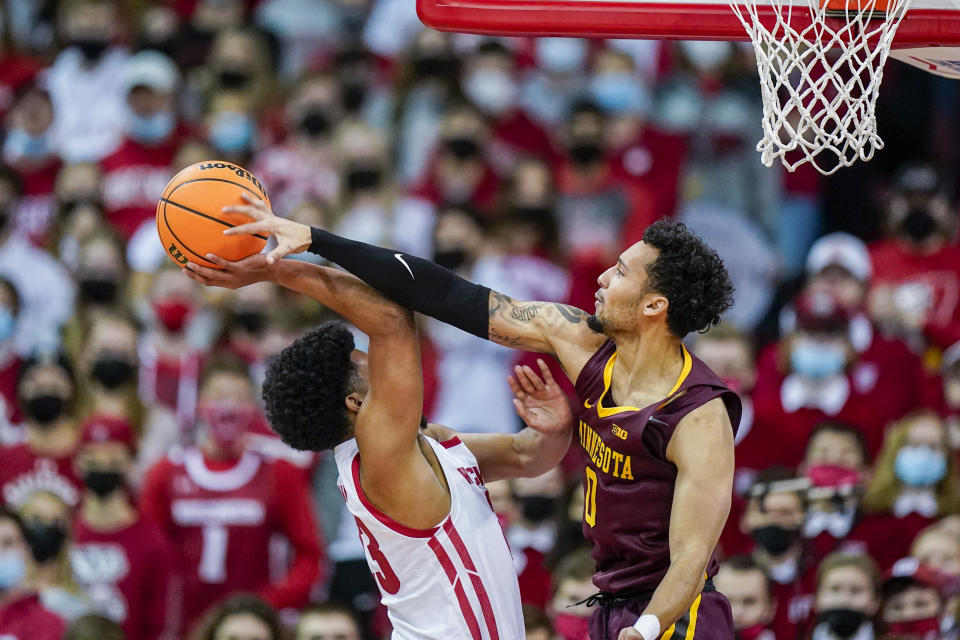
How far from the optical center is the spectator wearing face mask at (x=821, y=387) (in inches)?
308

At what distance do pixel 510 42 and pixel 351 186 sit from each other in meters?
1.69

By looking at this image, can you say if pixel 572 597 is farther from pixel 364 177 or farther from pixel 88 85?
pixel 88 85

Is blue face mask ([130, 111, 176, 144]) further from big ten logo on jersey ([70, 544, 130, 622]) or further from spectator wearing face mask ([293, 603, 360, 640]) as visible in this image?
spectator wearing face mask ([293, 603, 360, 640])

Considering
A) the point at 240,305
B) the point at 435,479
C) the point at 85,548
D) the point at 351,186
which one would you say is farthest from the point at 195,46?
the point at 435,479

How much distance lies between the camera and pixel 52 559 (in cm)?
720

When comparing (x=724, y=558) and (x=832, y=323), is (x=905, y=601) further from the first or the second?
(x=832, y=323)

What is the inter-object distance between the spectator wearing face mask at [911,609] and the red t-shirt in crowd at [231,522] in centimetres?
264

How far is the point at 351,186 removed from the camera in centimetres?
966

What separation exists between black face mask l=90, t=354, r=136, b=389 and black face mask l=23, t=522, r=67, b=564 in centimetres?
138

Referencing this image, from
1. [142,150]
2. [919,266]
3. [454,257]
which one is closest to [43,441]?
[454,257]

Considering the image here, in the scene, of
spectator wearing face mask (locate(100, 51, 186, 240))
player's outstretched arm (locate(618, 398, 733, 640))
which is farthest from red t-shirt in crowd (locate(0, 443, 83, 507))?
player's outstretched arm (locate(618, 398, 733, 640))

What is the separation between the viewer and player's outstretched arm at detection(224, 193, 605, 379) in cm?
502

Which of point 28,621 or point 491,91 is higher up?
point 491,91

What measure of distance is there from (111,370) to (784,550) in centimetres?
384
